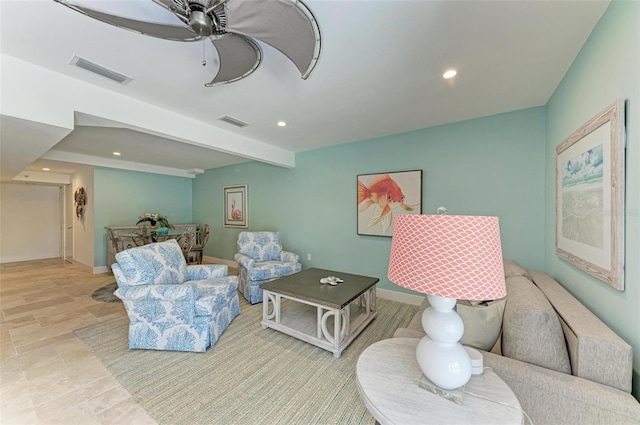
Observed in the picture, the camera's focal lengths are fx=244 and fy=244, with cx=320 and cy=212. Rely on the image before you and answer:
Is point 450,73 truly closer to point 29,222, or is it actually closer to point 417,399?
point 417,399

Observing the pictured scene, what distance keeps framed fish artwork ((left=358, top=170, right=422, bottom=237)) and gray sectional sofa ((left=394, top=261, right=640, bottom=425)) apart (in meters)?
2.07

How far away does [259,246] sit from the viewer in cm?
416

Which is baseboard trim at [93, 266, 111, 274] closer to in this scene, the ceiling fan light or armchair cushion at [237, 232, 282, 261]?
armchair cushion at [237, 232, 282, 261]

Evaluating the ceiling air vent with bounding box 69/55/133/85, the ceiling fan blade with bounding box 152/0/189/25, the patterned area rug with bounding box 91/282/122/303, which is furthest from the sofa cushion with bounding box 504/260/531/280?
the patterned area rug with bounding box 91/282/122/303

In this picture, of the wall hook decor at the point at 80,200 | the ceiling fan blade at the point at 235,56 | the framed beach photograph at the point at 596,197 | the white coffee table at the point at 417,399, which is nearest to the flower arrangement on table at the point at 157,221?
the wall hook decor at the point at 80,200

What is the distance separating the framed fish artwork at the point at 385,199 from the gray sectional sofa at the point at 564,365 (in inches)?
81.5

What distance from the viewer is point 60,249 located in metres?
6.98

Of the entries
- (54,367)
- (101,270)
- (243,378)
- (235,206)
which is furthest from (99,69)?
(101,270)

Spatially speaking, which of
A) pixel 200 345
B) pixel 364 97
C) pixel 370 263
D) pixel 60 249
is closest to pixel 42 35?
pixel 364 97

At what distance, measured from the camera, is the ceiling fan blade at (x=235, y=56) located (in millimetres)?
1400

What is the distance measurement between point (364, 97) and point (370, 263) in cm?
237

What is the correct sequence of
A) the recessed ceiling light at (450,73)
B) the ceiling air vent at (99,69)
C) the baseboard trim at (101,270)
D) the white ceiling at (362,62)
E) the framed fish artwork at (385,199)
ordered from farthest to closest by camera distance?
the baseboard trim at (101,270) → the framed fish artwork at (385,199) → the recessed ceiling light at (450,73) → the ceiling air vent at (99,69) → the white ceiling at (362,62)

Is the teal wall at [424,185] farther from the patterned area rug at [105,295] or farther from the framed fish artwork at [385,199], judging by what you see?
the patterned area rug at [105,295]

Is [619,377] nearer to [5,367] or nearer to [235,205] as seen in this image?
[5,367]
